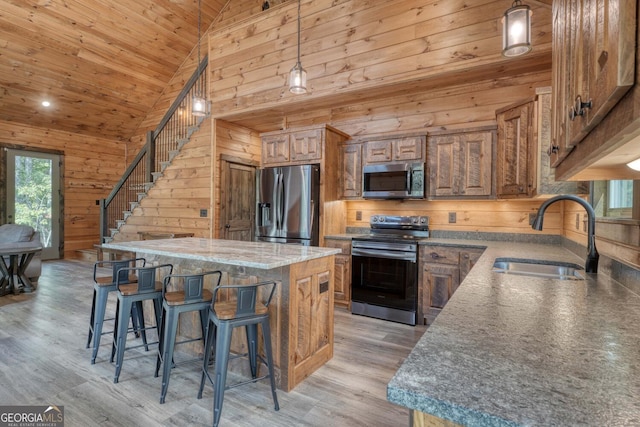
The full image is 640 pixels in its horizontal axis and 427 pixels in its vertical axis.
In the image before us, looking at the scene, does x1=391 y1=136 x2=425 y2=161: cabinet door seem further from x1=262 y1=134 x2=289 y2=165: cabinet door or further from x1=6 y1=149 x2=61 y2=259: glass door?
x1=6 y1=149 x2=61 y2=259: glass door

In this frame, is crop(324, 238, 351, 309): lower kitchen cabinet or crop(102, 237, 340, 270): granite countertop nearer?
crop(102, 237, 340, 270): granite countertop

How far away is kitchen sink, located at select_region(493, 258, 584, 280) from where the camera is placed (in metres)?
2.06

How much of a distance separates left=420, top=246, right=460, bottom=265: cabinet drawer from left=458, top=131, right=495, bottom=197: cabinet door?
0.69 meters

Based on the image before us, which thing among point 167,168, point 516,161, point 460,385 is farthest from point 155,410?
point 167,168

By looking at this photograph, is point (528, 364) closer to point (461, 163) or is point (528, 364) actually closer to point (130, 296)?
point (130, 296)

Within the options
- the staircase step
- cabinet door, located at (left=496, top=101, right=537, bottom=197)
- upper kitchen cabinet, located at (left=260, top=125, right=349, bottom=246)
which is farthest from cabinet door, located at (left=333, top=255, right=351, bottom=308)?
the staircase step

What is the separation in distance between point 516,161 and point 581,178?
1.90 m

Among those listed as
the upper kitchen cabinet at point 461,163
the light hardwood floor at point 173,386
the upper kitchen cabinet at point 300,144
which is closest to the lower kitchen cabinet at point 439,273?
the light hardwood floor at point 173,386

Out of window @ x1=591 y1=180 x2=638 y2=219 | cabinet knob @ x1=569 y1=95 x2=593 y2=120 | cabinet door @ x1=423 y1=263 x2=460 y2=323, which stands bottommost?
cabinet door @ x1=423 y1=263 x2=460 y2=323

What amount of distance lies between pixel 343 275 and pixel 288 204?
1.18 metres

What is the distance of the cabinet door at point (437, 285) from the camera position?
11.4ft

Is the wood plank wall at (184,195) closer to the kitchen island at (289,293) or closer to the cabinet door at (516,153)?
the kitchen island at (289,293)

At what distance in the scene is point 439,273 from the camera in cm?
355

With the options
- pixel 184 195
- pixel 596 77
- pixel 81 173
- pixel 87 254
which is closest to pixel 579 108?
pixel 596 77
